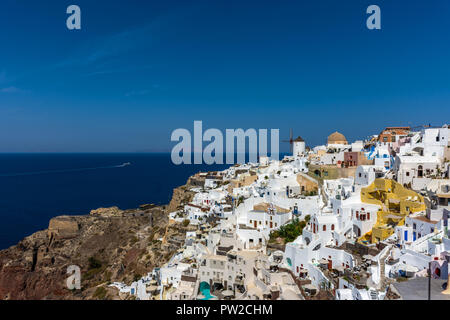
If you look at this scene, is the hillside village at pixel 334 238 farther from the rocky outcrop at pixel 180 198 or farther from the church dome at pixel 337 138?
the rocky outcrop at pixel 180 198

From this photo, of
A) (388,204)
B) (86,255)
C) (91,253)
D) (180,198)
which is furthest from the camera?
(180,198)

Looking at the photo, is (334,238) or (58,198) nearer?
(334,238)

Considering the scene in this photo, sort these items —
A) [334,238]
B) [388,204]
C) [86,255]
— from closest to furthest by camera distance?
[334,238]
[388,204]
[86,255]

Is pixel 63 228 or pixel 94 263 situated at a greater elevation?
pixel 63 228

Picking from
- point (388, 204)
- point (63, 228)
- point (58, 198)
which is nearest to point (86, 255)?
point (63, 228)

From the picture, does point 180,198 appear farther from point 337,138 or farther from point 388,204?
point 388,204

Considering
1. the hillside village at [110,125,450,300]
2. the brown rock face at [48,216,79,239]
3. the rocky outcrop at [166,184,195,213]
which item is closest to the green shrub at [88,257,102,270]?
the brown rock face at [48,216,79,239]
